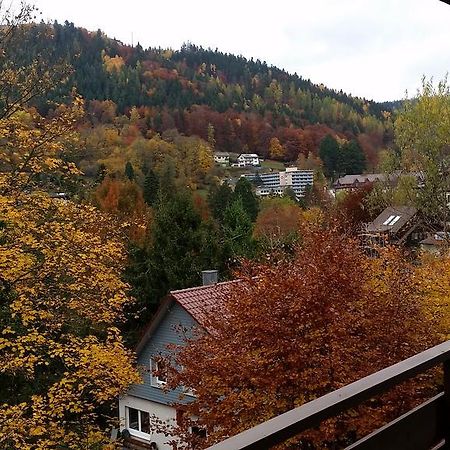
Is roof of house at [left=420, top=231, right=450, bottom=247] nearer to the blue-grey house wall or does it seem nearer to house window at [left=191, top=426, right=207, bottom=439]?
the blue-grey house wall

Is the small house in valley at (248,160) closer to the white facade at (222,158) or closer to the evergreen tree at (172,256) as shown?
the white facade at (222,158)

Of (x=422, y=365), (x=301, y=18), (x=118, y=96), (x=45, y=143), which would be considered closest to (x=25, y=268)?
(x=45, y=143)

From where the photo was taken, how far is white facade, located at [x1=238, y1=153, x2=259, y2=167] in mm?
50750

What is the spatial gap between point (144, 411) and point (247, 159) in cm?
3969

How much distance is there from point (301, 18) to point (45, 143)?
10.2 metres

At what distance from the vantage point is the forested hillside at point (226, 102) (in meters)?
41.2

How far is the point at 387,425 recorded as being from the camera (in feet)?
5.04

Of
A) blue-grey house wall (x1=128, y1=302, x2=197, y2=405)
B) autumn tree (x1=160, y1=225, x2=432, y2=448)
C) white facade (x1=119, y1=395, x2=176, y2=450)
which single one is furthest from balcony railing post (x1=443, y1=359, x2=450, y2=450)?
white facade (x1=119, y1=395, x2=176, y2=450)

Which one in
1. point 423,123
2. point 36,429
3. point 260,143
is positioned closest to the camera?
point 36,429

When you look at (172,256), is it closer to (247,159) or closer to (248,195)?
(248,195)

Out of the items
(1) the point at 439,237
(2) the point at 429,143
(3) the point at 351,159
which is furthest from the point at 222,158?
(2) the point at 429,143

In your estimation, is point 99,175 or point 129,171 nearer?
point 99,175

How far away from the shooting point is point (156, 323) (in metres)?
12.8

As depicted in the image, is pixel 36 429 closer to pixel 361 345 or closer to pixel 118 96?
pixel 361 345
